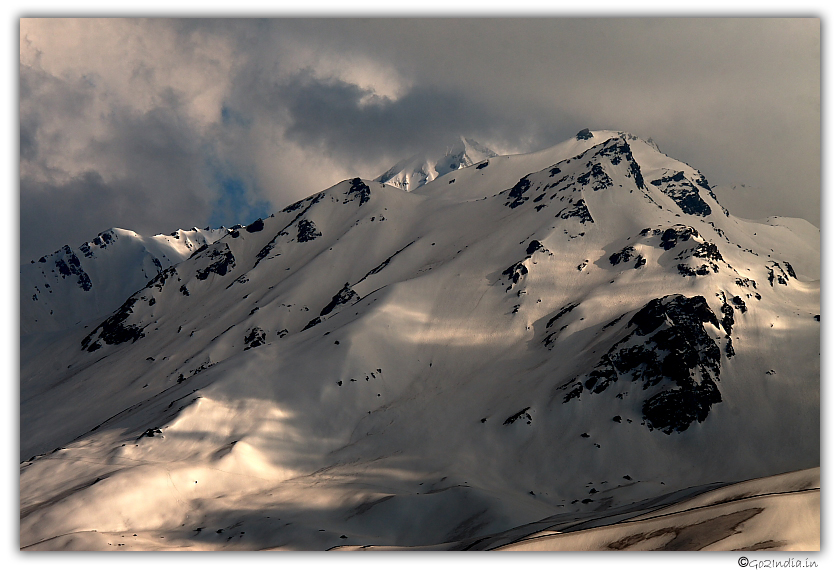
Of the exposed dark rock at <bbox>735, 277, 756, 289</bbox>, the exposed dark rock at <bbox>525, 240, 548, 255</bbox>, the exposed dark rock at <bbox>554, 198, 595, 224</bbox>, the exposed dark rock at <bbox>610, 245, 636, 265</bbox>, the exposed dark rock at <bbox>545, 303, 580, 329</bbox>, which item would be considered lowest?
the exposed dark rock at <bbox>735, 277, 756, 289</bbox>

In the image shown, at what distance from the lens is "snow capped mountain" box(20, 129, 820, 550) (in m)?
70.3

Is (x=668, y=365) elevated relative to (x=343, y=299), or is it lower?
lower

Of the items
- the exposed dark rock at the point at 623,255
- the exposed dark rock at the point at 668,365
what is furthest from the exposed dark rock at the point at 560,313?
the exposed dark rock at the point at 623,255

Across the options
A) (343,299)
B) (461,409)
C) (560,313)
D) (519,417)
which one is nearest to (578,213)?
(560,313)

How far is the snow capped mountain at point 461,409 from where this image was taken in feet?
231

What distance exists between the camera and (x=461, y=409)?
110250mm

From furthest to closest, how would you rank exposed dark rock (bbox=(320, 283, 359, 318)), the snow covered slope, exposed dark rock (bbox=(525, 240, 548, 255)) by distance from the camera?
1. exposed dark rock (bbox=(525, 240, 548, 255))
2. exposed dark rock (bbox=(320, 283, 359, 318))
3. the snow covered slope

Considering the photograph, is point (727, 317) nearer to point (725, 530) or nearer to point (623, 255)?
point (623, 255)

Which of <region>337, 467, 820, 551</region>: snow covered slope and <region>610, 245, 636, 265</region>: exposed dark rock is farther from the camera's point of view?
<region>610, 245, 636, 265</region>: exposed dark rock

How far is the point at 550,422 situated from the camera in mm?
103812

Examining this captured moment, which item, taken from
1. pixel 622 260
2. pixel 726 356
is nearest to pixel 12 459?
pixel 726 356

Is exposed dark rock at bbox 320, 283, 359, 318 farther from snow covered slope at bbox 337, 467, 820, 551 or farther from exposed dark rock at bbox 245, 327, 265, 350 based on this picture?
snow covered slope at bbox 337, 467, 820, 551

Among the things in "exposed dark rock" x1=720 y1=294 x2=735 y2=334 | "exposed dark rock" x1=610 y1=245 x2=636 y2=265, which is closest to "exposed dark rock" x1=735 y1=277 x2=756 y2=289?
"exposed dark rock" x1=720 y1=294 x2=735 y2=334

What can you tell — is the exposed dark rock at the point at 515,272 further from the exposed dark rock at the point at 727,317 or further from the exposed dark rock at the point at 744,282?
the exposed dark rock at the point at 744,282
